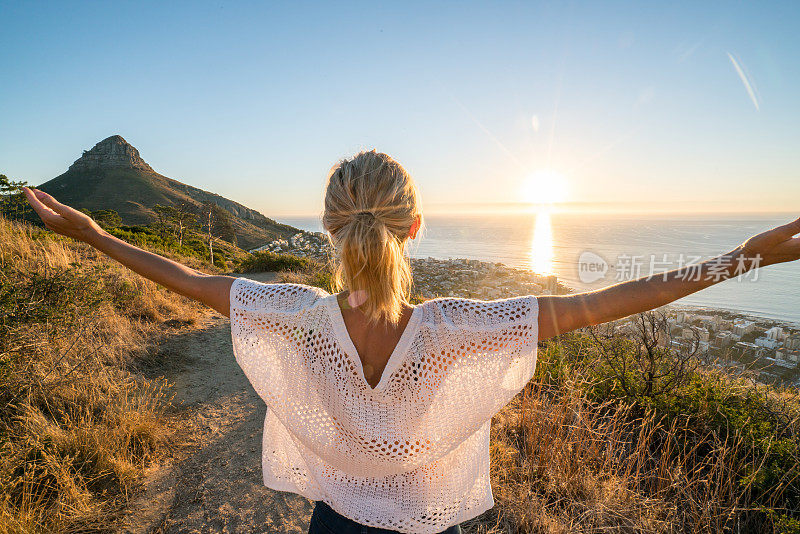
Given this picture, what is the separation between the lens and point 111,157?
67.2m

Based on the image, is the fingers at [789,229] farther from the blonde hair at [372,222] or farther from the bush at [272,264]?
the bush at [272,264]

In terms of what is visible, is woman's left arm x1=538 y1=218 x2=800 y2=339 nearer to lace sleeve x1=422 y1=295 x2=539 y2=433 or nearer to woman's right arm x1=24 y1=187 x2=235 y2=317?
lace sleeve x1=422 y1=295 x2=539 y2=433

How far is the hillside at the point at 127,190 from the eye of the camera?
49188 millimetres

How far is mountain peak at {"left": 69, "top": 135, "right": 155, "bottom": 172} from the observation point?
212ft

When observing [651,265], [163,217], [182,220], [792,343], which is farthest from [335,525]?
[182,220]

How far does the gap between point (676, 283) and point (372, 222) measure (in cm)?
87

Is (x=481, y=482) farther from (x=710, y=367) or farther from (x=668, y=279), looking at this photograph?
(x=710, y=367)

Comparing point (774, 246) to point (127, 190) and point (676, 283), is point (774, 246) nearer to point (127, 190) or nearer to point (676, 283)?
point (676, 283)

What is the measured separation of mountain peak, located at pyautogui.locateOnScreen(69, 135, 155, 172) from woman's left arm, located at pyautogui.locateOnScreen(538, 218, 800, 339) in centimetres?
8076

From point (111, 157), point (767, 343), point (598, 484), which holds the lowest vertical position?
point (598, 484)

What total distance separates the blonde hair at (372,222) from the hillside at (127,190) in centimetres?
4486

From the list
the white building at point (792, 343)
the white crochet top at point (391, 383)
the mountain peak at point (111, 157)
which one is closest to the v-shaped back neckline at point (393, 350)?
the white crochet top at point (391, 383)

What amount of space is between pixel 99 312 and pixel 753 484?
686 cm

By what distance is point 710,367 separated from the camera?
4004mm
